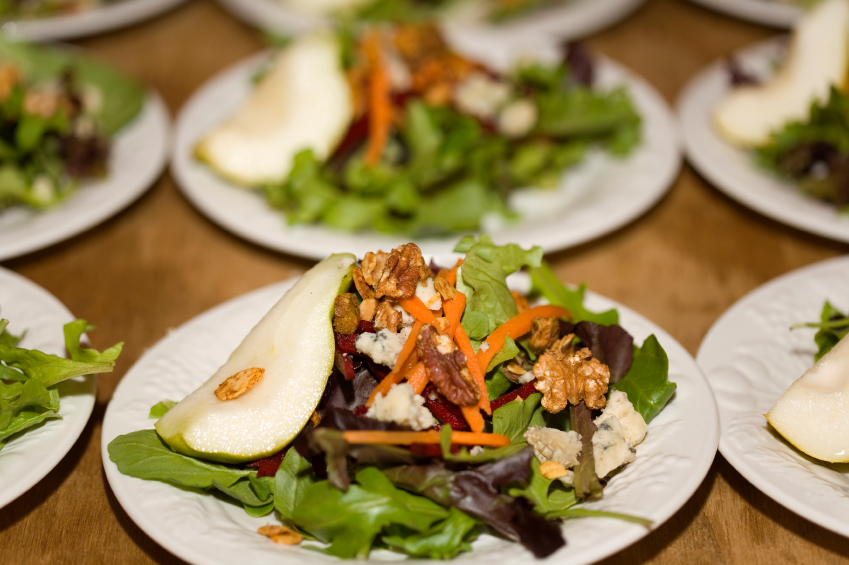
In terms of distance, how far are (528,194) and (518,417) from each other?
1.32m

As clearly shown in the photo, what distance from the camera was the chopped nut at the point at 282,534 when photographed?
4.57 feet

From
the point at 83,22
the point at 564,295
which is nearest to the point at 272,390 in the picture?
the point at 564,295

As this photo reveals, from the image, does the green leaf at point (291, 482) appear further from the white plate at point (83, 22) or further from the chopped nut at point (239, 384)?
the white plate at point (83, 22)

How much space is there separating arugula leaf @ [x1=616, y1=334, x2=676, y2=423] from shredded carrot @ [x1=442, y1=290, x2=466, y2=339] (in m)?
0.39

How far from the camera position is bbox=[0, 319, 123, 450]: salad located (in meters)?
1.55

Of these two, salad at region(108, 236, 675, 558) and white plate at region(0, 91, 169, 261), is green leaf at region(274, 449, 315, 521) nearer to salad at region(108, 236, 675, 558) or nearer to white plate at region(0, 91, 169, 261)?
salad at region(108, 236, 675, 558)

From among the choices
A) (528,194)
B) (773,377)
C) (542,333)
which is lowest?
(528,194)

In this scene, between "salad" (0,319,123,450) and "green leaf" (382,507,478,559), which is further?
"salad" (0,319,123,450)

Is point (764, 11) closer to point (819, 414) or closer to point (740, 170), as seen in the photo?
point (740, 170)

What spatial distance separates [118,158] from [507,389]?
5.97 ft

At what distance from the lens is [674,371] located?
5.36ft

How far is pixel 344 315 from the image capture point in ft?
5.04

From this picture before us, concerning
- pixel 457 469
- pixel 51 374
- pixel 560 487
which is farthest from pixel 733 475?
pixel 51 374

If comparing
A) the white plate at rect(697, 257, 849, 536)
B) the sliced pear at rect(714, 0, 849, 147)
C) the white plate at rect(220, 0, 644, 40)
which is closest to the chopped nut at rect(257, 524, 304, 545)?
the white plate at rect(697, 257, 849, 536)
